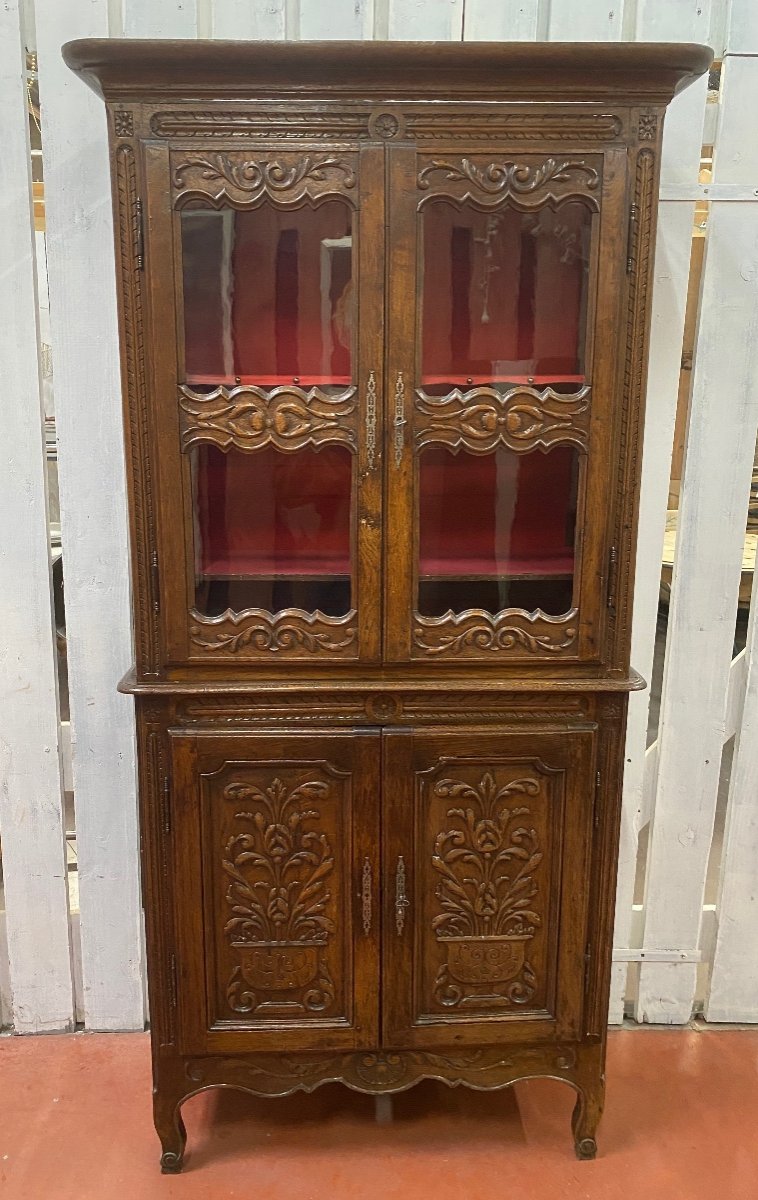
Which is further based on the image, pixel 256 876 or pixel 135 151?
pixel 256 876

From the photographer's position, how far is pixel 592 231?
1.59 meters

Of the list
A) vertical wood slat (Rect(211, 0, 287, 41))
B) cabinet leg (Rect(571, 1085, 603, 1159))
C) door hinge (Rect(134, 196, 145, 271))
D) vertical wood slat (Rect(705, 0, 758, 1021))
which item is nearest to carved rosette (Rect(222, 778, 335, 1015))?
cabinet leg (Rect(571, 1085, 603, 1159))

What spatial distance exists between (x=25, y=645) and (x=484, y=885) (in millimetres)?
1179

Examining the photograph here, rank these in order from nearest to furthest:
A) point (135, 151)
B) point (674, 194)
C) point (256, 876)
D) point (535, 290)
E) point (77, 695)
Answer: point (135, 151) → point (535, 290) → point (256, 876) → point (674, 194) → point (77, 695)

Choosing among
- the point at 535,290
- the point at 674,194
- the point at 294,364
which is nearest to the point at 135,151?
the point at 294,364

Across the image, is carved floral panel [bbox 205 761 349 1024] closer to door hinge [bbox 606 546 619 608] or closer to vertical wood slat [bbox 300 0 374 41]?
door hinge [bbox 606 546 619 608]

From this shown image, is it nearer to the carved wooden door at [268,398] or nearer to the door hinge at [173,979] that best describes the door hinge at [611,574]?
the carved wooden door at [268,398]

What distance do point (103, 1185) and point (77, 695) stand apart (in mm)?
1022

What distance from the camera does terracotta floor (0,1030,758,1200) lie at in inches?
72.7

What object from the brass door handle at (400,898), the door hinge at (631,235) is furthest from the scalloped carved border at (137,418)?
the door hinge at (631,235)

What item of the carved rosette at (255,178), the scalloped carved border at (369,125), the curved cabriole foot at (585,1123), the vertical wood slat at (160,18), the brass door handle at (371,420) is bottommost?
the curved cabriole foot at (585,1123)

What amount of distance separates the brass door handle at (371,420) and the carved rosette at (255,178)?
0.32 metres

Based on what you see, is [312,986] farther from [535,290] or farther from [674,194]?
[674,194]

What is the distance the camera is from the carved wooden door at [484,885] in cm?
176
